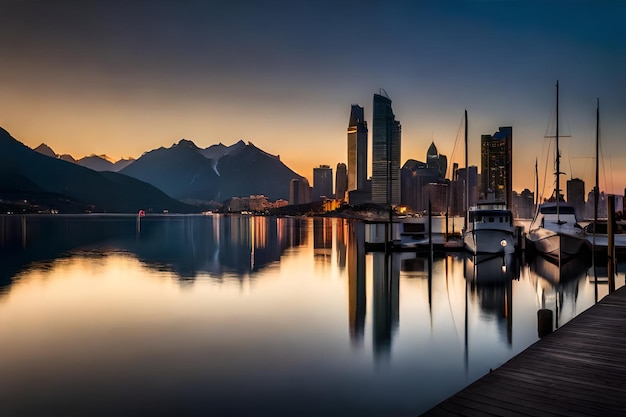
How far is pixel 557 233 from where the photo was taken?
39812 mm

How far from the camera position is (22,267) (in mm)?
39094

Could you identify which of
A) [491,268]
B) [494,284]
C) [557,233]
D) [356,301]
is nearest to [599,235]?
[557,233]

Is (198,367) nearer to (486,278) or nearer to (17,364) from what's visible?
(17,364)

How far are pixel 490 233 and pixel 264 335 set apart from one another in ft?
101

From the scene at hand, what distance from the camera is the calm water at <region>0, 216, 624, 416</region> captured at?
1183 centimetres

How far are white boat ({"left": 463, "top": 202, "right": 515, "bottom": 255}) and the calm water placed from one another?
5.90 m

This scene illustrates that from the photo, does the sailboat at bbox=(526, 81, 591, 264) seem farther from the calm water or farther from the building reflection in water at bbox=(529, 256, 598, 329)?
the calm water

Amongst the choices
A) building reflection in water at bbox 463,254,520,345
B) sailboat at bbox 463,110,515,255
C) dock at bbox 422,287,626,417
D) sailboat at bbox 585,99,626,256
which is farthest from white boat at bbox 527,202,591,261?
dock at bbox 422,287,626,417

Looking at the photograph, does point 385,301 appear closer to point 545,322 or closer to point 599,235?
point 545,322

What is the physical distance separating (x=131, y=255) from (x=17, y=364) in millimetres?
38156

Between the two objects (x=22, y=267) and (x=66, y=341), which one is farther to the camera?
(x=22, y=267)

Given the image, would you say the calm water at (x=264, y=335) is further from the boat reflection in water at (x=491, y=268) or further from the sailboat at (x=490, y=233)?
the sailboat at (x=490, y=233)

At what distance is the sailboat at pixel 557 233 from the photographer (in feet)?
130

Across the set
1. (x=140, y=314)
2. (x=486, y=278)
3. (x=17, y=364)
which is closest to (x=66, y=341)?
(x=17, y=364)
